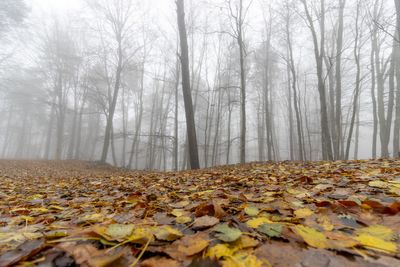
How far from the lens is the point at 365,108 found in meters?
19.0

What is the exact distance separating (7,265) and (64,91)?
19.7 meters

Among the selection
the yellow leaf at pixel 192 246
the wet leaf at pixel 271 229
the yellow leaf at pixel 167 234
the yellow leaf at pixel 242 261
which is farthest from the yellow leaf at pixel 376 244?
the yellow leaf at pixel 167 234

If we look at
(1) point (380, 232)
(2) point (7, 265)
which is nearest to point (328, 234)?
(1) point (380, 232)

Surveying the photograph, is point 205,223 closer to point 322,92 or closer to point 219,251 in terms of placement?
point 219,251

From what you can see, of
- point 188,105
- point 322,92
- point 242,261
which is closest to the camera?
point 242,261

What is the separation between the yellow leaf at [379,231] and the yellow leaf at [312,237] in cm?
19

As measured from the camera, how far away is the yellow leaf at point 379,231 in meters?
0.82

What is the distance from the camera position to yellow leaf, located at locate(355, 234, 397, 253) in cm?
70

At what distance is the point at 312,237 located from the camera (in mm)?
803

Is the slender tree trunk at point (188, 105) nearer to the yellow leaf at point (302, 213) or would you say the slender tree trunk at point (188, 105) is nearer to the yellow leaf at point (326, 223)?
the yellow leaf at point (302, 213)

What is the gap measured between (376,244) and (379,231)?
0.59 feet

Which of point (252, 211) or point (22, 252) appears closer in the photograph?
point (22, 252)

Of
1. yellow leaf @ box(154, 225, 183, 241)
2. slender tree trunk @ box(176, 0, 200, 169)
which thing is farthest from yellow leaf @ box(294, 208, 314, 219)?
slender tree trunk @ box(176, 0, 200, 169)

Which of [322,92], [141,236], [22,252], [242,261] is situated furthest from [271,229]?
[322,92]
